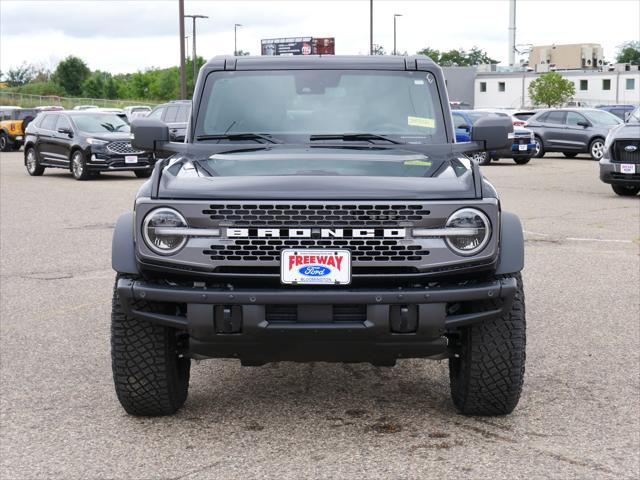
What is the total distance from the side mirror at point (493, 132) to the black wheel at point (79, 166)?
61.8ft

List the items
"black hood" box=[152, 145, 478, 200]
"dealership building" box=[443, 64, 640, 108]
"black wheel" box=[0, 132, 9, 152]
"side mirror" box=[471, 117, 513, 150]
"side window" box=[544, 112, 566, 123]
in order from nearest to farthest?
1. "black hood" box=[152, 145, 478, 200]
2. "side mirror" box=[471, 117, 513, 150]
3. "side window" box=[544, 112, 566, 123]
4. "black wheel" box=[0, 132, 9, 152]
5. "dealership building" box=[443, 64, 640, 108]

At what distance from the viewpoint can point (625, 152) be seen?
17.6m

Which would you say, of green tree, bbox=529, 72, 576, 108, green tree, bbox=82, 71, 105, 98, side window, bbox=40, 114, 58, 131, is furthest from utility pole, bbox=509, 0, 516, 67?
side window, bbox=40, 114, 58, 131

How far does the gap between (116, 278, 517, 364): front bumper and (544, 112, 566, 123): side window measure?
27646 millimetres

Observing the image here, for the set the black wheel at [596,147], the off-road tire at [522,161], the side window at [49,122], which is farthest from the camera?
the black wheel at [596,147]

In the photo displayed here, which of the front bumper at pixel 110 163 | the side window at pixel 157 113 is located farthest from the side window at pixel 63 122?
the side window at pixel 157 113

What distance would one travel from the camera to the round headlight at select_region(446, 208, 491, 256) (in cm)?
462

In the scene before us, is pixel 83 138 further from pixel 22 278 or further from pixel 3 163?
pixel 22 278

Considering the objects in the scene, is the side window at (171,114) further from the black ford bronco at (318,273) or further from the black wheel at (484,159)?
the black ford bronco at (318,273)

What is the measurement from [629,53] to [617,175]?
143 m

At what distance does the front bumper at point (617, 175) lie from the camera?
17516 millimetres

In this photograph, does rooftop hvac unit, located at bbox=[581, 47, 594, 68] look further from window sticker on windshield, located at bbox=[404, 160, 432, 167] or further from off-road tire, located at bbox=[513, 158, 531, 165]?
window sticker on windshield, located at bbox=[404, 160, 432, 167]

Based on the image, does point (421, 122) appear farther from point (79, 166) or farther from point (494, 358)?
point (79, 166)

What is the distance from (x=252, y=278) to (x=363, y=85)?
1.97m
